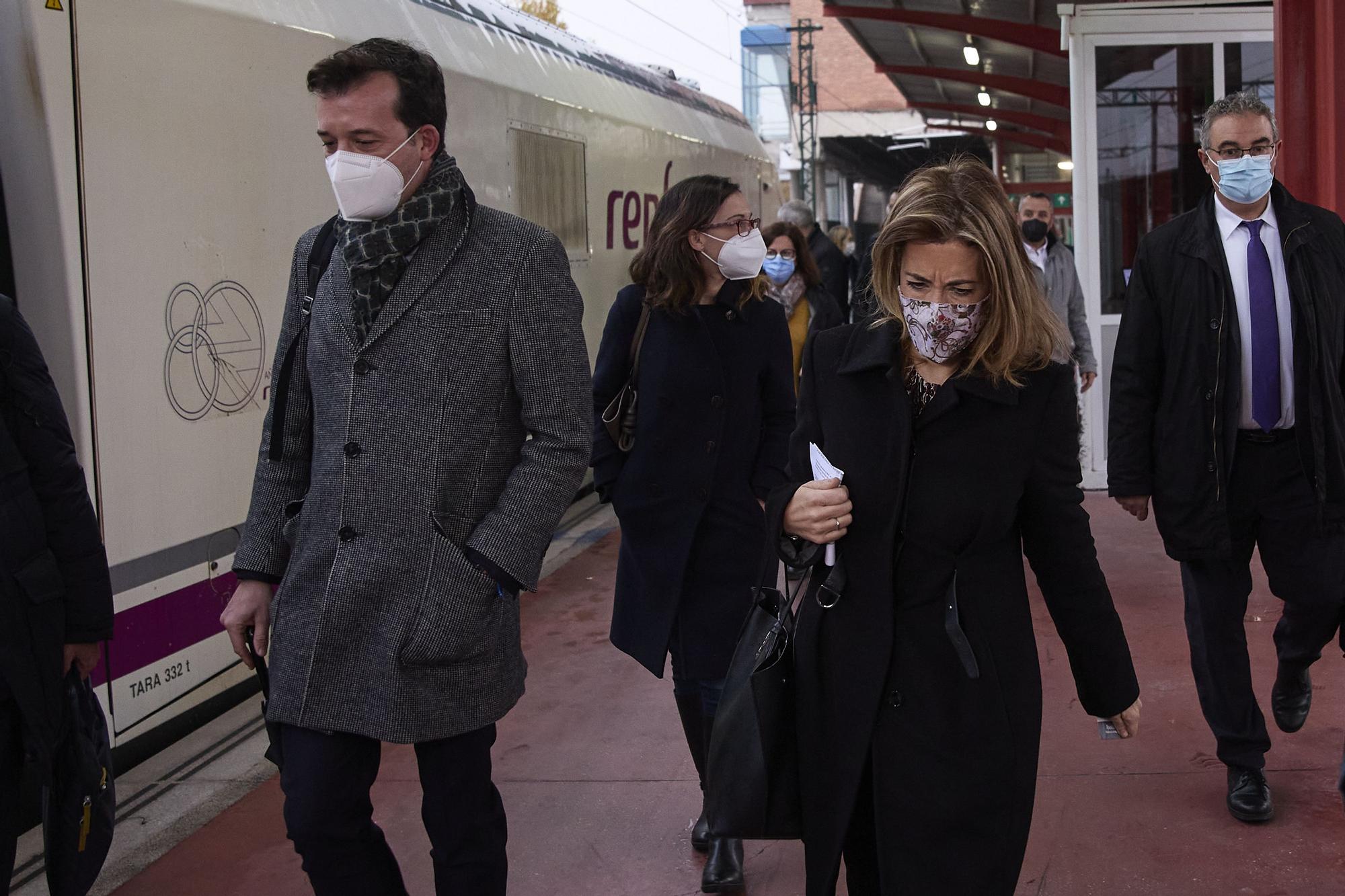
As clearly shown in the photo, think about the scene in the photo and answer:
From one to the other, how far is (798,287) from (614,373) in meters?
3.43

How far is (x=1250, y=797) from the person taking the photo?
3975 millimetres

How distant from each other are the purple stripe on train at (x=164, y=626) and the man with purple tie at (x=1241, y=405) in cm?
300

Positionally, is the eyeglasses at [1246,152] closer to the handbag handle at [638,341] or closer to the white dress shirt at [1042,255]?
the handbag handle at [638,341]

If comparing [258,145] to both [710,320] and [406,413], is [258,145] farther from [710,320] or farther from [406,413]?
[406,413]

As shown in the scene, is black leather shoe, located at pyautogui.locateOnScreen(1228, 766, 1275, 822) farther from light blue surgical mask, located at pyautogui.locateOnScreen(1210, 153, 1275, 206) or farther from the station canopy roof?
the station canopy roof

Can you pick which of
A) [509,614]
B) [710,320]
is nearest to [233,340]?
[710,320]

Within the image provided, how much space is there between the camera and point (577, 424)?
2.74m

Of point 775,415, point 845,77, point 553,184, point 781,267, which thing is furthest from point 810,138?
point 775,415

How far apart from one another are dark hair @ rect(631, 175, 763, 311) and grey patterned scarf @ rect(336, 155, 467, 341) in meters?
1.22

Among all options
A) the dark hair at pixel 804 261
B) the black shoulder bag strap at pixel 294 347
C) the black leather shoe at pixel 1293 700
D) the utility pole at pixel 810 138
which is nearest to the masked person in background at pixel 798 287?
the dark hair at pixel 804 261

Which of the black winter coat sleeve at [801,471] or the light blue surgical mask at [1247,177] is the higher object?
the light blue surgical mask at [1247,177]

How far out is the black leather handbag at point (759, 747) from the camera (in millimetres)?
2420

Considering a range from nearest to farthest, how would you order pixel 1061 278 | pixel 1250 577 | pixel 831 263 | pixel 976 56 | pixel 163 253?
pixel 1250 577 → pixel 163 253 → pixel 1061 278 → pixel 831 263 → pixel 976 56

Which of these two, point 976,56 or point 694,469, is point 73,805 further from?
point 976,56
